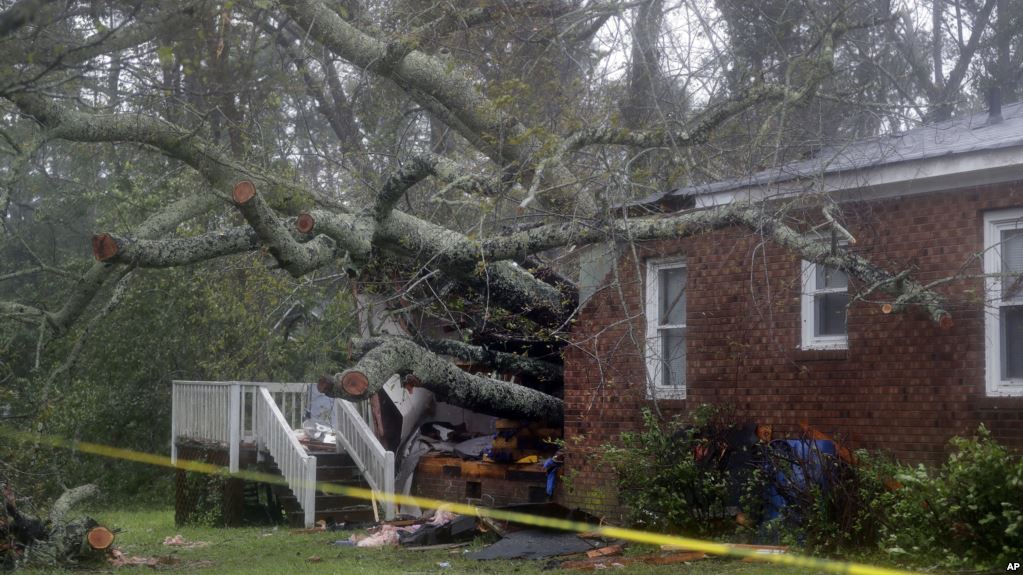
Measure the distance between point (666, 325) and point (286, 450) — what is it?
19.9ft

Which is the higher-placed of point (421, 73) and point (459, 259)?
point (421, 73)

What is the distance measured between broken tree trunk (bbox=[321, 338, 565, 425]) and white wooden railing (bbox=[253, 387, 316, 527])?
268cm

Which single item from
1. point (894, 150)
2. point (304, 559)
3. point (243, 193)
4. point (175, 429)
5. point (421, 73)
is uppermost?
point (421, 73)

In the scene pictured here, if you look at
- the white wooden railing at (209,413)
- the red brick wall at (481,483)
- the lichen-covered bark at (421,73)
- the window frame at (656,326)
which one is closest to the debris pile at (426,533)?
the red brick wall at (481,483)

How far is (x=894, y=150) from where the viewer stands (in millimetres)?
9969

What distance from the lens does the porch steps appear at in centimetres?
1481

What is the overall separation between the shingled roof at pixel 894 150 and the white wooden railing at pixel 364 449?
5774mm

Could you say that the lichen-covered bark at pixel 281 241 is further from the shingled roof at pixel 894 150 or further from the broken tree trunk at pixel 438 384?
the shingled roof at pixel 894 150

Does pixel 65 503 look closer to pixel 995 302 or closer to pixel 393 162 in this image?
pixel 393 162

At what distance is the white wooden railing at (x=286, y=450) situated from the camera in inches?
568

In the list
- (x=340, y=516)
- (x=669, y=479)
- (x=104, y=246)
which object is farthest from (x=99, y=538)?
(x=669, y=479)

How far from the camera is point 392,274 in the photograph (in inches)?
504

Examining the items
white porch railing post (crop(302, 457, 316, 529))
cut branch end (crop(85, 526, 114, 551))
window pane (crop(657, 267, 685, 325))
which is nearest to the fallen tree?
window pane (crop(657, 267, 685, 325))

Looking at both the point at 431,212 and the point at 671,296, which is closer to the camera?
the point at 671,296
